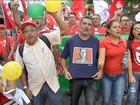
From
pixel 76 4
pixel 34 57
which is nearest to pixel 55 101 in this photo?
pixel 34 57

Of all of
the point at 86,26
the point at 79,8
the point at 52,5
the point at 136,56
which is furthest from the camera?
the point at 79,8

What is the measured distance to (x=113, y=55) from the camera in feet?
12.3

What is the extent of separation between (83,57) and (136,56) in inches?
32.5

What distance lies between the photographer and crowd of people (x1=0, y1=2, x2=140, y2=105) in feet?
11.3

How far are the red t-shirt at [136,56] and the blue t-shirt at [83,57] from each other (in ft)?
1.99

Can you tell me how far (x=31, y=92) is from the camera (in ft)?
11.7

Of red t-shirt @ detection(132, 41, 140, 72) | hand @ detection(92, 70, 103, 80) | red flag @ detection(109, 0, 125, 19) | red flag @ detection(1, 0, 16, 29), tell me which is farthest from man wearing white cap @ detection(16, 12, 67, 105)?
red flag @ detection(109, 0, 125, 19)

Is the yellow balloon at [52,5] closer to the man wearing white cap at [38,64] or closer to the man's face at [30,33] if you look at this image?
the man wearing white cap at [38,64]

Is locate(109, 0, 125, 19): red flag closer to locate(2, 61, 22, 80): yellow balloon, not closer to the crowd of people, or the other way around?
the crowd of people

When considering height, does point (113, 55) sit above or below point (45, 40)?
below

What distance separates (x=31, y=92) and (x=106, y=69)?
109 cm

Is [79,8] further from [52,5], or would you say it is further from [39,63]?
[39,63]

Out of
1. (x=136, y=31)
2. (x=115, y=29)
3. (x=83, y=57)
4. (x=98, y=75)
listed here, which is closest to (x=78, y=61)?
(x=83, y=57)

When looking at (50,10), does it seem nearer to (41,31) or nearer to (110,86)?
(41,31)
